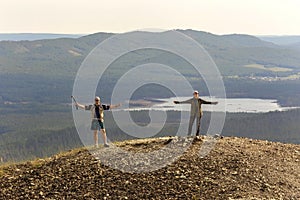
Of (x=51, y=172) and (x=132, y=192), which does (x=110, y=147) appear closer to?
(x=51, y=172)

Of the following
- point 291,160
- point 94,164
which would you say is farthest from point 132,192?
point 291,160

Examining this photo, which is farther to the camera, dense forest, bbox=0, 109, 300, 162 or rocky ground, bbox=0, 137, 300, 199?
dense forest, bbox=0, 109, 300, 162

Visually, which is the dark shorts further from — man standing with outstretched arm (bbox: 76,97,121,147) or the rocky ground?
the rocky ground

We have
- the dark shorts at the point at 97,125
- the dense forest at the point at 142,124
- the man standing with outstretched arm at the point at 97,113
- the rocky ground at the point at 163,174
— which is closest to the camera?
the rocky ground at the point at 163,174

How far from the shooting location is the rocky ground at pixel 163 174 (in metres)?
14.2

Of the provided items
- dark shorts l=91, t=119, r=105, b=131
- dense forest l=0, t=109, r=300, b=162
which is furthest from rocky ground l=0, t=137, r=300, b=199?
dense forest l=0, t=109, r=300, b=162

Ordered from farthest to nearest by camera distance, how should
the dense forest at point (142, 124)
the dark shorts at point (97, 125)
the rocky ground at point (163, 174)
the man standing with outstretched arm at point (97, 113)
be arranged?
the dense forest at point (142, 124), the dark shorts at point (97, 125), the man standing with outstretched arm at point (97, 113), the rocky ground at point (163, 174)

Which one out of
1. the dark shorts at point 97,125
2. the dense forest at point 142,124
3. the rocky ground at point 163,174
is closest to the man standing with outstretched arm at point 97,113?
the dark shorts at point 97,125

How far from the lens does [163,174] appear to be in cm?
1532

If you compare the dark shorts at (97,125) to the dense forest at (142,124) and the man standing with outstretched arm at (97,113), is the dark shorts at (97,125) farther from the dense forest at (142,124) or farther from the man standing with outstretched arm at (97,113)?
the dense forest at (142,124)

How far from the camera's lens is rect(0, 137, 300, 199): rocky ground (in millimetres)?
14203

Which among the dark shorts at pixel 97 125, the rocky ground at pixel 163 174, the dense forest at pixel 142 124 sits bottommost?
the dense forest at pixel 142 124

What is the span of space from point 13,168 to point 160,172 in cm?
661

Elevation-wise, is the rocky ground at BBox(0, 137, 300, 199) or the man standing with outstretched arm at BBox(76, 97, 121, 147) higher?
the man standing with outstretched arm at BBox(76, 97, 121, 147)
